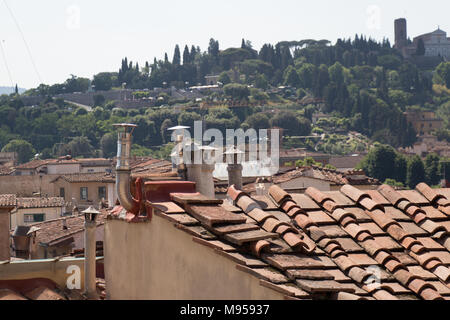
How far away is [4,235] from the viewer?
13.7 meters

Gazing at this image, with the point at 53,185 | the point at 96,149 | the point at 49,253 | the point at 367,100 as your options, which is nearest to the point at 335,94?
the point at 367,100

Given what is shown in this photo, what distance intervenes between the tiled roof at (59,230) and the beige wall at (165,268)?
51.7ft

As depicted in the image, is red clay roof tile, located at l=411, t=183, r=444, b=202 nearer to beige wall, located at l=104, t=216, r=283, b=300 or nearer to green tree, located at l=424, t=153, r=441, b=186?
beige wall, located at l=104, t=216, r=283, b=300

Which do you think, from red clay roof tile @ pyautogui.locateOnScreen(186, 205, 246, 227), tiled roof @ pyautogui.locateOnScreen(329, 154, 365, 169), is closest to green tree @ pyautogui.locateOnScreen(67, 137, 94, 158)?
tiled roof @ pyautogui.locateOnScreen(329, 154, 365, 169)

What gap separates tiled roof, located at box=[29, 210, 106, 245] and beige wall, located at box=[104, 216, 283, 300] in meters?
15.7

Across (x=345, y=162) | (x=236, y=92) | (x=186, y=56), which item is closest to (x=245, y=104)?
(x=236, y=92)

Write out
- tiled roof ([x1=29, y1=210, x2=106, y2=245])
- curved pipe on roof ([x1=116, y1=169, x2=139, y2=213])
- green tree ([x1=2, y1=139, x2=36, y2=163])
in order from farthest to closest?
green tree ([x1=2, y1=139, x2=36, y2=163])
tiled roof ([x1=29, y1=210, x2=106, y2=245])
curved pipe on roof ([x1=116, y1=169, x2=139, y2=213])

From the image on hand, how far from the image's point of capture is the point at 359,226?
644cm

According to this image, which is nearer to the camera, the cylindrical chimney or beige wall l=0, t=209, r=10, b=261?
the cylindrical chimney

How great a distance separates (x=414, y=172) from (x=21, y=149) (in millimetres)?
50974

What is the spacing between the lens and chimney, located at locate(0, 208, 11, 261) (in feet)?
41.9

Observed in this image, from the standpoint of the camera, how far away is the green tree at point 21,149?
124 m
